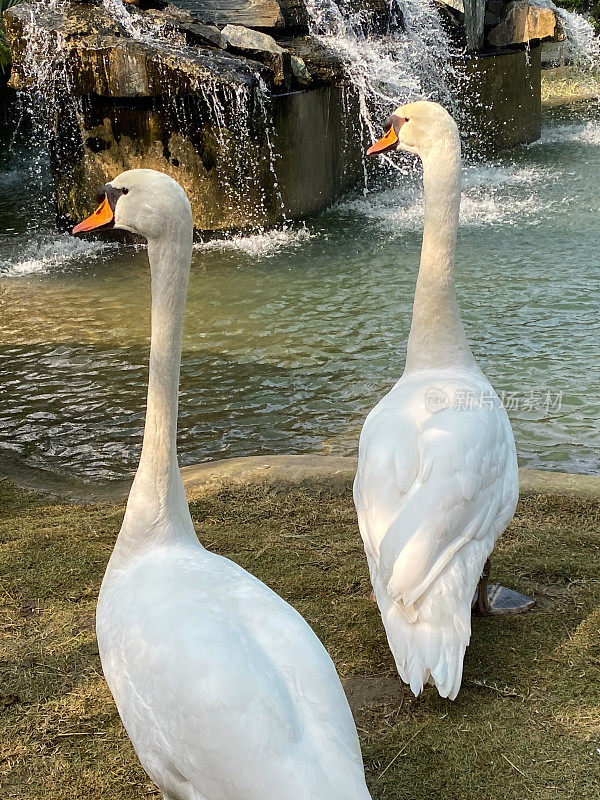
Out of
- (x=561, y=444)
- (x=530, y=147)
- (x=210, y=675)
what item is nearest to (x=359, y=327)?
(x=561, y=444)

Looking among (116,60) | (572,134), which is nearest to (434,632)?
(116,60)

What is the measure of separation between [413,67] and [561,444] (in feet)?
26.3

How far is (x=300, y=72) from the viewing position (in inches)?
381

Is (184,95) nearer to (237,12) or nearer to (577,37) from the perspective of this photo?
(237,12)

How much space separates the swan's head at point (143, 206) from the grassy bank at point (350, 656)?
4.76 ft

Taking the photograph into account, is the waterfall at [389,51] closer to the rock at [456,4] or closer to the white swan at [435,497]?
the rock at [456,4]

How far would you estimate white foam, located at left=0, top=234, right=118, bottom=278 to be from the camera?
867 cm

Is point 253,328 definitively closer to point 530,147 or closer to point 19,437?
point 19,437

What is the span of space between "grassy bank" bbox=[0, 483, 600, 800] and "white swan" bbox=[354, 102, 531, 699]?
0.20 m

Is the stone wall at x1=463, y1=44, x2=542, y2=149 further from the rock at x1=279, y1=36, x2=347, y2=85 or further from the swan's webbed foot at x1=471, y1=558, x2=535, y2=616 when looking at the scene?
the swan's webbed foot at x1=471, y1=558, x2=535, y2=616

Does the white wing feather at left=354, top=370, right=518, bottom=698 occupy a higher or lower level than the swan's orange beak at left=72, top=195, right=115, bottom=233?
lower

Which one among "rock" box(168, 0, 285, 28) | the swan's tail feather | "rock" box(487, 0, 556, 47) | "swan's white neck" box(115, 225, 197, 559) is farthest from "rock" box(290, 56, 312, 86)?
the swan's tail feather

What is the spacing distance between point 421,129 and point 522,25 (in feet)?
35.2

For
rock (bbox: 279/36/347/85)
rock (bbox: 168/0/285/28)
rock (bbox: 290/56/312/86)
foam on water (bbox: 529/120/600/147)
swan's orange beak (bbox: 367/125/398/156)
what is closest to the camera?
swan's orange beak (bbox: 367/125/398/156)
